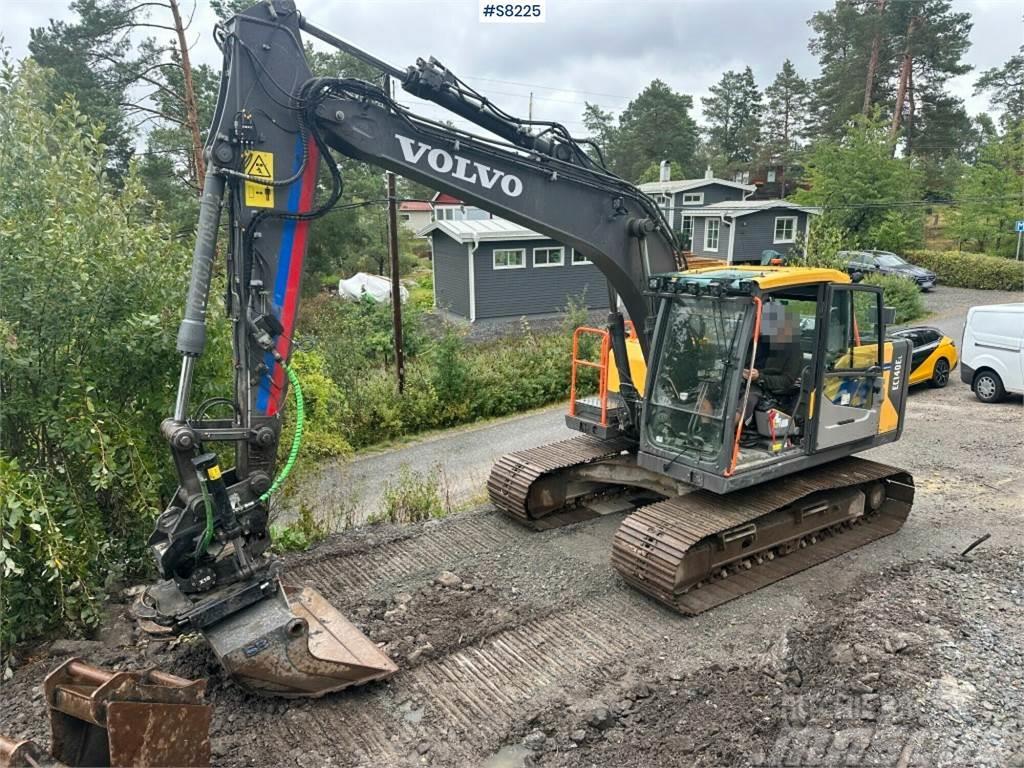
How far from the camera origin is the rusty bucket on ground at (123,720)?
3.39 meters

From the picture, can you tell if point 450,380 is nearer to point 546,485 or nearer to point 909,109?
point 546,485

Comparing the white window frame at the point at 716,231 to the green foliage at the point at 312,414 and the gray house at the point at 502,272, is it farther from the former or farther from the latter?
the green foliage at the point at 312,414

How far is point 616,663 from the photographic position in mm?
5066

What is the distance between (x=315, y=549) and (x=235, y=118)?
Answer: 13.1 feet

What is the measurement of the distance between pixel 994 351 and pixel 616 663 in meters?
11.1

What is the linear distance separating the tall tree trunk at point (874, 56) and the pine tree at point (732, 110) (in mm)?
15813

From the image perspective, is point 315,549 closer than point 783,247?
Yes

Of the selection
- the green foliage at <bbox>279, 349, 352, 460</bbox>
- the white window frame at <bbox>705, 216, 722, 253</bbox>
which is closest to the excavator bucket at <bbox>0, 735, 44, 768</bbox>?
the green foliage at <bbox>279, 349, 352, 460</bbox>

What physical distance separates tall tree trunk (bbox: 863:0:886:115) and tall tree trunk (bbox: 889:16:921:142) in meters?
1.14

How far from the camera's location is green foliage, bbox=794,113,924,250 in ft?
89.6

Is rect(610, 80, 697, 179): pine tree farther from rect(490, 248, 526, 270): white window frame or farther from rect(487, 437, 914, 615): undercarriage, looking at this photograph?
rect(487, 437, 914, 615): undercarriage

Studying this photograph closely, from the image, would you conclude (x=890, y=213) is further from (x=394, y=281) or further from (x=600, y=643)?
(x=600, y=643)

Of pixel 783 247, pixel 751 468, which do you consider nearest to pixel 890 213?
pixel 783 247

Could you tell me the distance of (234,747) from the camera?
13.5 ft
